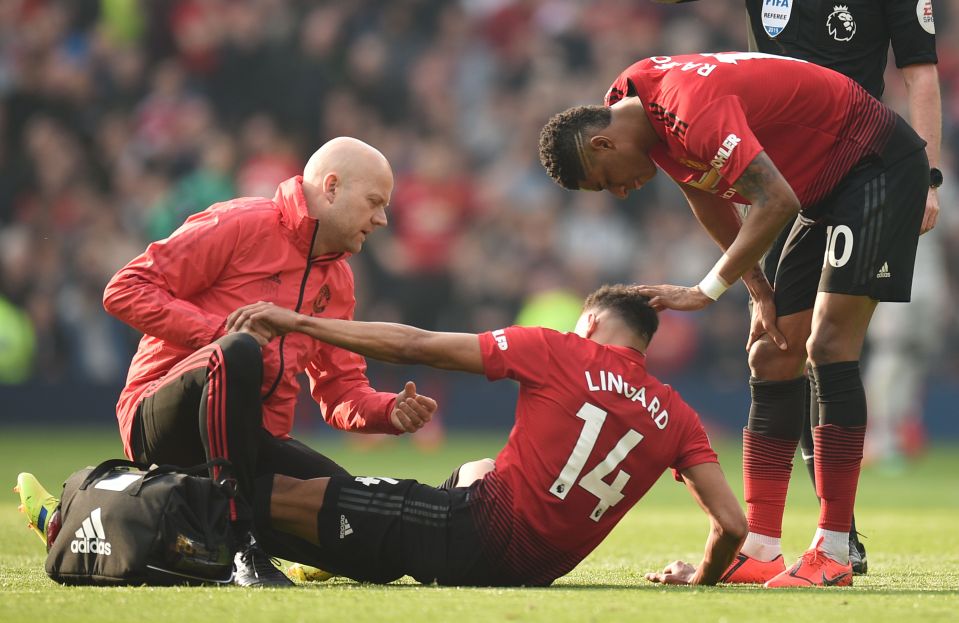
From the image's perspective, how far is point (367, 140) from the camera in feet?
49.5

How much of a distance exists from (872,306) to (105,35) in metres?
12.2

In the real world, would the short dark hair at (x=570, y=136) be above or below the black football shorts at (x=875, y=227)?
above

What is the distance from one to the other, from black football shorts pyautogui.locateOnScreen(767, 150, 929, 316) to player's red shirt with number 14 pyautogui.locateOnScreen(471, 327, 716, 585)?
957mm

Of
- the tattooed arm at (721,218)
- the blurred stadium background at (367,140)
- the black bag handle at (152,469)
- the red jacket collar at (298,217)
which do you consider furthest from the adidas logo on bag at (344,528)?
the blurred stadium background at (367,140)

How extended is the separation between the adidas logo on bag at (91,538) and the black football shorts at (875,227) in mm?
2700

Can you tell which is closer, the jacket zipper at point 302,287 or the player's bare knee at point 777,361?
the jacket zipper at point 302,287

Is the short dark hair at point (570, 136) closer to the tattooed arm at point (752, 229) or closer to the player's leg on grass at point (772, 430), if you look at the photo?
the tattooed arm at point (752, 229)

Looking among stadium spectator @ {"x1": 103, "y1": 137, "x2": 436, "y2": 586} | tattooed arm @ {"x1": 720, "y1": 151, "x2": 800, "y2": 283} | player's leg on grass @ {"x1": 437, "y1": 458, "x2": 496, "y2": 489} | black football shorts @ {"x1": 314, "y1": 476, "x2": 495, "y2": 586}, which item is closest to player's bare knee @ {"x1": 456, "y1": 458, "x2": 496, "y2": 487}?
player's leg on grass @ {"x1": 437, "y1": 458, "x2": 496, "y2": 489}

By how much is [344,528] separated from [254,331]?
2.38 ft

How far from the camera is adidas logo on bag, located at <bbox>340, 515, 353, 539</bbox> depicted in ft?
14.5

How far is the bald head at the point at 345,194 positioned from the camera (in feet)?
16.2

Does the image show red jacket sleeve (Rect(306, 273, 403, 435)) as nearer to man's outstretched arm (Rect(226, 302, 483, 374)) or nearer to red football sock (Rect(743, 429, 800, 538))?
man's outstretched arm (Rect(226, 302, 483, 374))

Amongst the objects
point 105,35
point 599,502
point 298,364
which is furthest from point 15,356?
point 599,502

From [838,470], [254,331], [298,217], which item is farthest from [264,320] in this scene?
[838,470]
